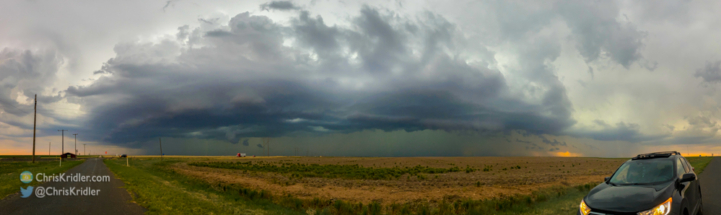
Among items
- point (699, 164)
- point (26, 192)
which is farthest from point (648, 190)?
point (699, 164)

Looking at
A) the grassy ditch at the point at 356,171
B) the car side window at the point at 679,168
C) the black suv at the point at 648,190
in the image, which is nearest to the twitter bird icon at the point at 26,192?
the black suv at the point at 648,190

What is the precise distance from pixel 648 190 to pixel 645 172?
6.08ft

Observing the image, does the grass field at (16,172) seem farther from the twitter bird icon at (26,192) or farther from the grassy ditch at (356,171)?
the grassy ditch at (356,171)

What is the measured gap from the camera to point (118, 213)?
14.0 meters

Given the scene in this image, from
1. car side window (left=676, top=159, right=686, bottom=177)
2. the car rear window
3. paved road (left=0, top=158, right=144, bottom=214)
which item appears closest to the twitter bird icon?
paved road (left=0, top=158, right=144, bottom=214)

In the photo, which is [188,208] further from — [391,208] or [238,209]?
[391,208]

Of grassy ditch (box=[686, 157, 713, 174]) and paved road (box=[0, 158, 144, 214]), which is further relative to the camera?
grassy ditch (box=[686, 157, 713, 174])

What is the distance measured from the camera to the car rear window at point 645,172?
958 centimetres

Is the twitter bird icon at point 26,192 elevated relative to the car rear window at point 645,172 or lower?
lower

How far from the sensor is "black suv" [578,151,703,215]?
803 cm

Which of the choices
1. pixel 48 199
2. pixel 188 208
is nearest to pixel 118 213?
pixel 188 208

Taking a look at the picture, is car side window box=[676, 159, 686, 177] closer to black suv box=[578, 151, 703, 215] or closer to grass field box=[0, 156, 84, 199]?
black suv box=[578, 151, 703, 215]

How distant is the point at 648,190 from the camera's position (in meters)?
8.62

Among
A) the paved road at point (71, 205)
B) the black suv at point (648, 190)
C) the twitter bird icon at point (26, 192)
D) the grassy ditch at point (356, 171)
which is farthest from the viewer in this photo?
the grassy ditch at point (356, 171)
